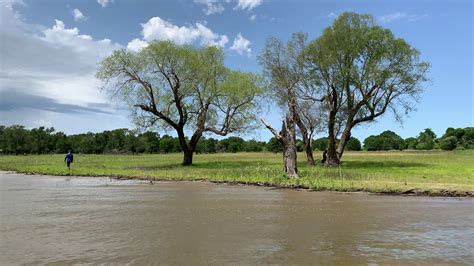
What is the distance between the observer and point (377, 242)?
31.3 feet

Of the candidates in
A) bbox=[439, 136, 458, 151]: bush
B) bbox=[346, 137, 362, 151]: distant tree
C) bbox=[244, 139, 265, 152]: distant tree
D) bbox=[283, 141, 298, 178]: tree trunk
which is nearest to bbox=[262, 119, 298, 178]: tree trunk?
bbox=[283, 141, 298, 178]: tree trunk

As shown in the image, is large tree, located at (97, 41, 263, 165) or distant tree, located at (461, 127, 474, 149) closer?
large tree, located at (97, 41, 263, 165)

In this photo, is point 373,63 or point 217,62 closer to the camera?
point 373,63

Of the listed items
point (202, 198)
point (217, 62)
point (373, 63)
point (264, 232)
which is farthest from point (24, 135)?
point (264, 232)

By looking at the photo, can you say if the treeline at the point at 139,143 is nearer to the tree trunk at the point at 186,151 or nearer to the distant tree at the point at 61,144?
the distant tree at the point at 61,144

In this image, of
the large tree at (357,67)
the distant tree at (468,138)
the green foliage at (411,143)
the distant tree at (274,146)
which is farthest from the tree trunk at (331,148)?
the green foliage at (411,143)

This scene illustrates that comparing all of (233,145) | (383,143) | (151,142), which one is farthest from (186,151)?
(383,143)

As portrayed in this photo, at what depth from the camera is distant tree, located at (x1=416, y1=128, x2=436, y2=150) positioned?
5103 inches

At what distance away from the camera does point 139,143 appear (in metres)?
118

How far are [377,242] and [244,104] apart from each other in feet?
121

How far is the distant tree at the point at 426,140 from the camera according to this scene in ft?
425

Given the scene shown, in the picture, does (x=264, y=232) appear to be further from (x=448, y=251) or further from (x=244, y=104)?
(x=244, y=104)

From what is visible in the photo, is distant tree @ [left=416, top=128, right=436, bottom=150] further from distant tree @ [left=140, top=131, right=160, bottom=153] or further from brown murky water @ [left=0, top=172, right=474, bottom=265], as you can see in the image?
brown murky water @ [left=0, top=172, right=474, bottom=265]

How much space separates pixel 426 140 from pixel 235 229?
13886 centimetres
